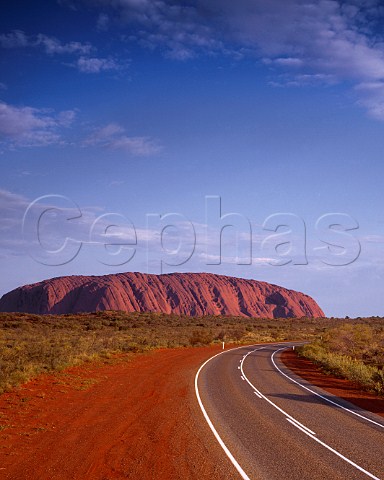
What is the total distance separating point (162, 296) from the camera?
426 ft

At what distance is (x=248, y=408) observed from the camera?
1434cm

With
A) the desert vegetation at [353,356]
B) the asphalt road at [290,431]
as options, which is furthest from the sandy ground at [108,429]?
the desert vegetation at [353,356]

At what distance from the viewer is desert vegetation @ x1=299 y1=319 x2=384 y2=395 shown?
2139cm

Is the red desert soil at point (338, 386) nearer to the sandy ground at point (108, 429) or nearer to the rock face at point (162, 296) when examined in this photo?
the sandy ground at point (108, 429)

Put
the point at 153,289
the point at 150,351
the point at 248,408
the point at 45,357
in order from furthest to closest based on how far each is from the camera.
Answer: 1. the point at 153,289
2. the point at 150,351
3. the point at 45,357
4. the point at 248,408

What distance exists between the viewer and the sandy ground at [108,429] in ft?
27.1

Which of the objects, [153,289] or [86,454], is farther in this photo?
[153,289]

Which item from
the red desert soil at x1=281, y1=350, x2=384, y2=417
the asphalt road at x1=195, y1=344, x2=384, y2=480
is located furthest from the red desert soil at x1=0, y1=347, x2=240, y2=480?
the red desert soil at x1=281, y1=350, x2=384, y2=417

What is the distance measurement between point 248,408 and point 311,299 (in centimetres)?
16217

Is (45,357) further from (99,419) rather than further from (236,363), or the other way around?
(236,363)

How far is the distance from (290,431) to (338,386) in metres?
10.5

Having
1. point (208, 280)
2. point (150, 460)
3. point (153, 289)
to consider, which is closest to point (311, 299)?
point (208, 280)

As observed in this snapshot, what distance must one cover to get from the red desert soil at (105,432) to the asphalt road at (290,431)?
539 millimetres

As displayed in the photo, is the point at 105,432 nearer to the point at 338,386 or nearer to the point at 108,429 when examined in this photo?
the point at 108,429
